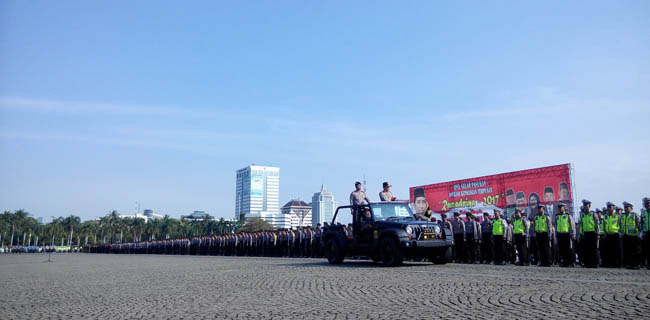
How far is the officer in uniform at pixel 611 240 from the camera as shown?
1380 centimetres

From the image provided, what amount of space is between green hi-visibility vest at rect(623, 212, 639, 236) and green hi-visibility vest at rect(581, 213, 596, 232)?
0.82 metres

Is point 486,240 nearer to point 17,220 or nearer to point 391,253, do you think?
point 391,253

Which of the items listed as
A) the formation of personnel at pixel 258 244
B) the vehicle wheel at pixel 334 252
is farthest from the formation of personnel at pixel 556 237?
the formation of personnel at pixel 258 244

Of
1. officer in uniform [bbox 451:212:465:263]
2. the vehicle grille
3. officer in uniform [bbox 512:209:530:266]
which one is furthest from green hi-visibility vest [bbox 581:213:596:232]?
the vehicle grille

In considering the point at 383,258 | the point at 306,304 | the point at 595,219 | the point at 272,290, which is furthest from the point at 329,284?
the point at 595,219

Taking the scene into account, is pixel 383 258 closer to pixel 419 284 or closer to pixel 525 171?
pixel 419 284

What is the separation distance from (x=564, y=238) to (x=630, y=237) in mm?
1848

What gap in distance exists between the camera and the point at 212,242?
1645 inches

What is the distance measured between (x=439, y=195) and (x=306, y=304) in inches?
724

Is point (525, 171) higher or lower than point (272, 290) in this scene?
higher

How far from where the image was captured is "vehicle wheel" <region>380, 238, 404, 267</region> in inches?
523

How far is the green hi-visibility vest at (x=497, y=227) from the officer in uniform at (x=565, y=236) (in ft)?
6.52

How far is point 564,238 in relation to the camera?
14938mm

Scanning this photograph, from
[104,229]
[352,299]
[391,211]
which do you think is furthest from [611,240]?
[104,229]
